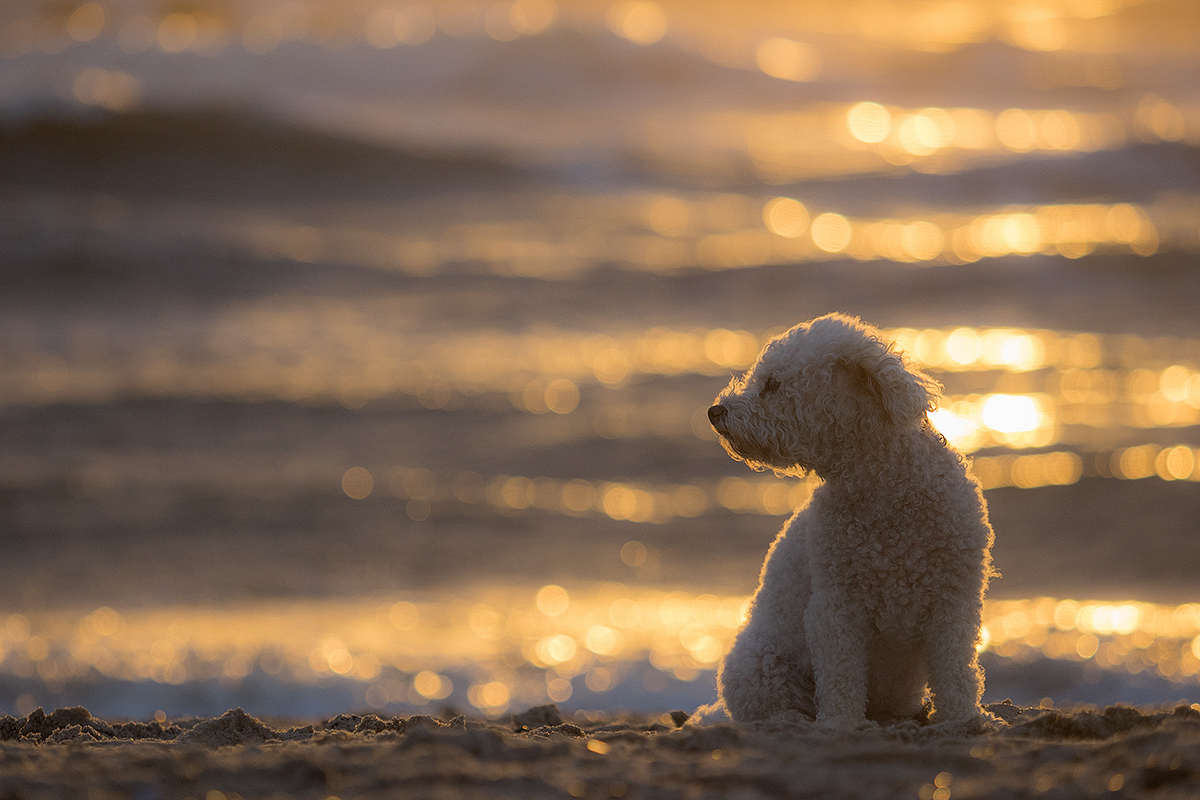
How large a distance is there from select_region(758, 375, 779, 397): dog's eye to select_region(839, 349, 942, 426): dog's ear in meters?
0.25

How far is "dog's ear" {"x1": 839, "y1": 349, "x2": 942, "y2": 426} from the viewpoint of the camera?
3938mm

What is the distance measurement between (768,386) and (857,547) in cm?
67

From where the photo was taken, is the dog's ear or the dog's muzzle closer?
the dog's ear

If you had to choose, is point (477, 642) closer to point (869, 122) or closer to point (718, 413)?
point (718, 413)

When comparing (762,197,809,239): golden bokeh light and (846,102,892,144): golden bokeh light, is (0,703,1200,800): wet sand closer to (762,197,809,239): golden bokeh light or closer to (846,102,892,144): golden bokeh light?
(762,197,809,239): golden bokeh light

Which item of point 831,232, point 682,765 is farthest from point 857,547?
point 831,232

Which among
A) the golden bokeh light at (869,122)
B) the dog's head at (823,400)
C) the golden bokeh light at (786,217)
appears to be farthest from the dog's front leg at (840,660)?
the golden bokeh light at (869,122)

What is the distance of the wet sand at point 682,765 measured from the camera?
10.5 ft

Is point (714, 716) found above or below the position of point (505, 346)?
below

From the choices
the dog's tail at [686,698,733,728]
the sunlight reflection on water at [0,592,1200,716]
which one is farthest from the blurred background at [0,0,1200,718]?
the dog's tail at [686,698,733,728]

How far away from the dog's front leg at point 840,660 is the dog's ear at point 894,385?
2.24 feet

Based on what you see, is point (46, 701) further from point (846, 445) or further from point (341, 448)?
point (341, 448)

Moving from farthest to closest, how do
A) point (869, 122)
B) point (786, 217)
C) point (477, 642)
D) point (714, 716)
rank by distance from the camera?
point (869, 122)
point (786, 217)
point (477, 642)
point (714, 716)

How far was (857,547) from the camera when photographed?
3998mm
